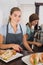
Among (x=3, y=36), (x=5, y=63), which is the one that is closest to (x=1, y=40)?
(x=3, y=36)

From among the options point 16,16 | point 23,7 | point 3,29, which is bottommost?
point 3,29

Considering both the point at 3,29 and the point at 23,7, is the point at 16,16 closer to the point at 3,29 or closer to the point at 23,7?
the point at 3,29

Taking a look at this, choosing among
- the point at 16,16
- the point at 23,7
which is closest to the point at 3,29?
the point at 16,16

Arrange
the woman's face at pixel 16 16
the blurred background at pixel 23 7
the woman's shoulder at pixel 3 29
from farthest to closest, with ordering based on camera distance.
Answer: the blurred background at pixel 23 7
the woman's shoulder at pixel 3 29
the woman's face at pixel 16 16

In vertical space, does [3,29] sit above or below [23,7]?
below

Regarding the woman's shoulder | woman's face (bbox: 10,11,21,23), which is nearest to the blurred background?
the woman's shoulder

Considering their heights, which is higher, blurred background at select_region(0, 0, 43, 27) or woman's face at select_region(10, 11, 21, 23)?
blurred background at select_region(0, 0, 43, 27)

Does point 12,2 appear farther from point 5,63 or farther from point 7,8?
point 5,63

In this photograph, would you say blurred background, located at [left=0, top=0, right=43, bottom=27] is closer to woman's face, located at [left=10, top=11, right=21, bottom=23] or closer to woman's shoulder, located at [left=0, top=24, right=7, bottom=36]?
woman's shoulder, located at [left=0, top=24, right=7, bottom=36]

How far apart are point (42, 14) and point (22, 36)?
4.27ft

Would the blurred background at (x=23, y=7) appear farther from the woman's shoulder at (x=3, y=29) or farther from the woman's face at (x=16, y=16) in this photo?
the woman's face at (x=16, y=16)

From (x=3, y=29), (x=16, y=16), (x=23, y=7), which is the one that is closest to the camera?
(x=16, y=16)

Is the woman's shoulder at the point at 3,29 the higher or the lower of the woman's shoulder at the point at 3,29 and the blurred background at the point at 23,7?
the lower

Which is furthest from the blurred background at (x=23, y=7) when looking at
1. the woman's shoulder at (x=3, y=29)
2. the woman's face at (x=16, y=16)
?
the woman's face at (x=16, y=16)
